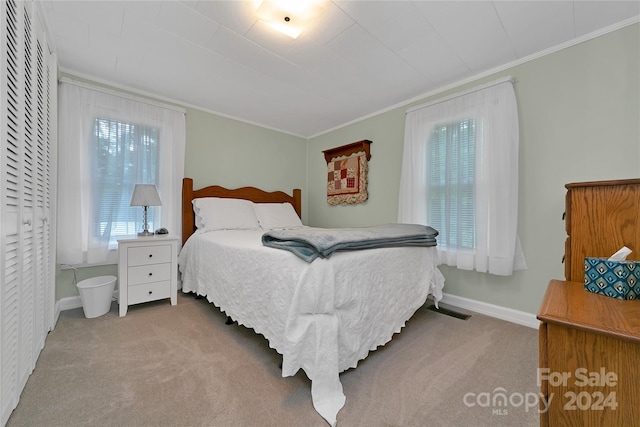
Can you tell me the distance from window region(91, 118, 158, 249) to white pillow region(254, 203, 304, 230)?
1.16 meters

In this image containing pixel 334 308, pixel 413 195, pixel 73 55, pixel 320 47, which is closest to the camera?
pixel 334 308

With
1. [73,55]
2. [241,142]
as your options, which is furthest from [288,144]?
[73,55]

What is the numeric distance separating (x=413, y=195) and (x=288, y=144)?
215cm

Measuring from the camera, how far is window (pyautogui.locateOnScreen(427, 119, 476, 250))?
235cm

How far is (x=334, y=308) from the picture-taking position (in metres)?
1.31

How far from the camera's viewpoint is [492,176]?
219 centimetres

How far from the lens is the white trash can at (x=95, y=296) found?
6.89ft

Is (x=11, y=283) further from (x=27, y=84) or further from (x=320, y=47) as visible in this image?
(x=320, y=47)

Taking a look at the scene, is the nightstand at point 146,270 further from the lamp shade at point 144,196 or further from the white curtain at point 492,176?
the white curtain at point 492,176

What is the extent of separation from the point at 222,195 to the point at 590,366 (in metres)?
3.27

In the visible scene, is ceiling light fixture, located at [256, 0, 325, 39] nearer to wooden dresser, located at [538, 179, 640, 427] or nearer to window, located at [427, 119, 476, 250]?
window, located at [427, 119, 476, 250]

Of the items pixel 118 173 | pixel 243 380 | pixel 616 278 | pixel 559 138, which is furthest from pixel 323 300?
pixel 118 173

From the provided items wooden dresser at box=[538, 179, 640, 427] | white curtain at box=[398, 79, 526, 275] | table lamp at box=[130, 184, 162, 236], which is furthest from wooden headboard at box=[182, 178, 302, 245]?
wooden dresser at box=[538, 179, 640, 427]

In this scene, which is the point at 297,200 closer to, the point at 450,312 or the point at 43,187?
the point at 450,312
